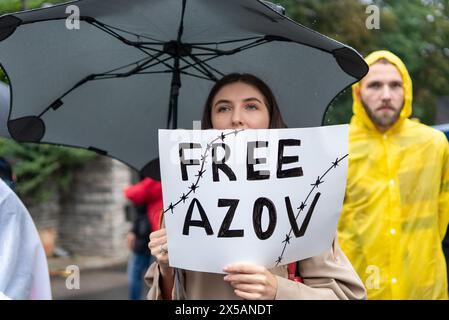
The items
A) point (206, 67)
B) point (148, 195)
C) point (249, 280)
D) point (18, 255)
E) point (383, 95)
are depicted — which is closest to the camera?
point (249, 280)

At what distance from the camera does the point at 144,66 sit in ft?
10.00

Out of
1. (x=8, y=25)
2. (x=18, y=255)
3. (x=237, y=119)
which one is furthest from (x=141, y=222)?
(x=237, y=119)

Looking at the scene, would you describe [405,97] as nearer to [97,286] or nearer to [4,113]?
[4,113]

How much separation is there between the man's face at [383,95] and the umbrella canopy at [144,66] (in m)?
1.12

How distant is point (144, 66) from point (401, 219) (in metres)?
1.67

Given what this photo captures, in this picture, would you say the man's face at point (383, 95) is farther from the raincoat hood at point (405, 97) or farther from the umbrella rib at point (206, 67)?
the umbrella rib at point (206, 67)

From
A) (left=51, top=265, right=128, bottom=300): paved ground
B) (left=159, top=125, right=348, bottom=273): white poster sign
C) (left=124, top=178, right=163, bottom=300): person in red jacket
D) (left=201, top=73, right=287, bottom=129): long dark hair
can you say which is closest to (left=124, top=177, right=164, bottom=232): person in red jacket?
(left=124, top=178, right=163, bottom=300): person in red jacket

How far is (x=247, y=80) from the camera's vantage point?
2.53 metres

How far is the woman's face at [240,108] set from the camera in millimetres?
2385
